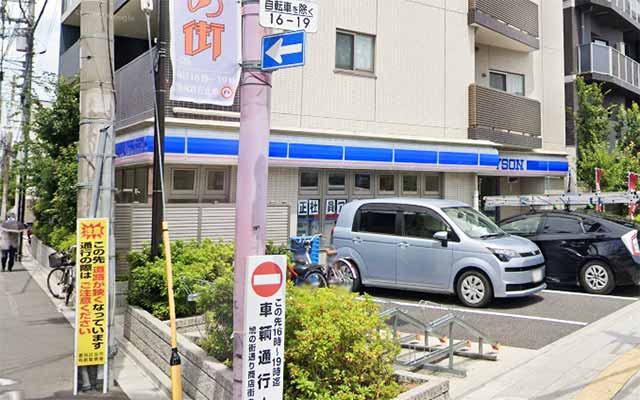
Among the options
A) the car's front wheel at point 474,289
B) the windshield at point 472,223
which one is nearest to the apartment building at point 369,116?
the windshield at point 472,223

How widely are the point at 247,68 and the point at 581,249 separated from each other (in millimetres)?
9242

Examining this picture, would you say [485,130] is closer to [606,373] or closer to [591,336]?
[591,336]

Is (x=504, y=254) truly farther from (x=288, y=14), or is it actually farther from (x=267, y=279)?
(x=288, y=14)

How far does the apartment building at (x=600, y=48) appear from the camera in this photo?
21.5 meters

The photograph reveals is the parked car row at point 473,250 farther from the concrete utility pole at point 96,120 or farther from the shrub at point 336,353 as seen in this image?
the concrete utility pole at point 96,120

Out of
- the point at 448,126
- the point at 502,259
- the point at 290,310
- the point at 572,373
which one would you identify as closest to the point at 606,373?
the point at 572,373

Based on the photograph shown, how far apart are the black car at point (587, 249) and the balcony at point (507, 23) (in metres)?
6.98

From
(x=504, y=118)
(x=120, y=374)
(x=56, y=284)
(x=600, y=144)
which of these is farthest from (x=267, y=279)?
(x=600, y=144)

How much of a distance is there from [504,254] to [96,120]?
6.64m

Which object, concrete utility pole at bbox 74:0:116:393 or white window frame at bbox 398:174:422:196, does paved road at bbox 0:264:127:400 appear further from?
white window frame at bbox 398:174:422:196

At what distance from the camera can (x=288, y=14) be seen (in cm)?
351

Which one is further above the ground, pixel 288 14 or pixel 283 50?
pixel 288 14

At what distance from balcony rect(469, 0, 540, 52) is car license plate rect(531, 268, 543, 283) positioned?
8.89m

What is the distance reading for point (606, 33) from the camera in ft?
79.4
